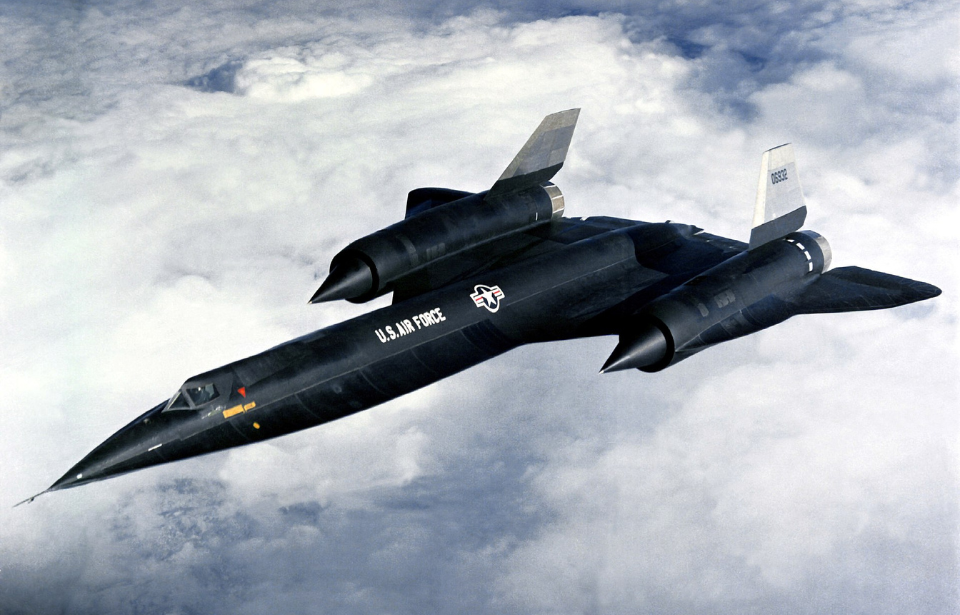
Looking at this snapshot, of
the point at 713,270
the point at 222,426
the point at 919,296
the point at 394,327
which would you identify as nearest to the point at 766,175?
the point at 713,270

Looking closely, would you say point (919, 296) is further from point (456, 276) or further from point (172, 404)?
point (172, 404)

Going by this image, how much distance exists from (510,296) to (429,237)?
2.43m

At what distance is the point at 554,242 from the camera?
22.4 metres

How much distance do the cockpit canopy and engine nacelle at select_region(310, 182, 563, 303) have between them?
4.17 metres

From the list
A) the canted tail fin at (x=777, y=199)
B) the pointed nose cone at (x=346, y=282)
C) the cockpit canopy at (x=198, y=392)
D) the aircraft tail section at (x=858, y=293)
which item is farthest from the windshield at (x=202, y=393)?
the aircraft tail section at (x=858, y=293)

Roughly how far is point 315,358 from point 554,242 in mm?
7318

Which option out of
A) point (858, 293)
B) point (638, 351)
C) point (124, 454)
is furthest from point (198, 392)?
point (858, 293)

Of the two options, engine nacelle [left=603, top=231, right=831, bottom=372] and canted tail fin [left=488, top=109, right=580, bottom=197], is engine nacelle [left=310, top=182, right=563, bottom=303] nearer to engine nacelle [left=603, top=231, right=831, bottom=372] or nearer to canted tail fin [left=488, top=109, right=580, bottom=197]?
canted tail fin [left=488, top=109, right=580, bottom=197]

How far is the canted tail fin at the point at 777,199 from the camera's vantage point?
65.2 ft

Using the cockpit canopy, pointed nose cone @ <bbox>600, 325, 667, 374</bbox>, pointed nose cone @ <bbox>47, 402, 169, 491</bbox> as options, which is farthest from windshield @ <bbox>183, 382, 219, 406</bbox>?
pointed nose cone @ <bbox>600, 325, 667, 374</bbox>

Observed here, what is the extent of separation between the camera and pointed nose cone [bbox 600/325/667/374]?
1714 cm

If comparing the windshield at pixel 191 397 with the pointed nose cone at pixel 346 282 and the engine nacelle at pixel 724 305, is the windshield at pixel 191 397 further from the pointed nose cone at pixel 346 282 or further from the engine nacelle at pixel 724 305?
the engine nacelle at pixel 724 305

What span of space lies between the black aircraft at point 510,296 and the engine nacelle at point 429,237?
0.09 feet

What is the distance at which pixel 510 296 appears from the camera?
19.7 m
